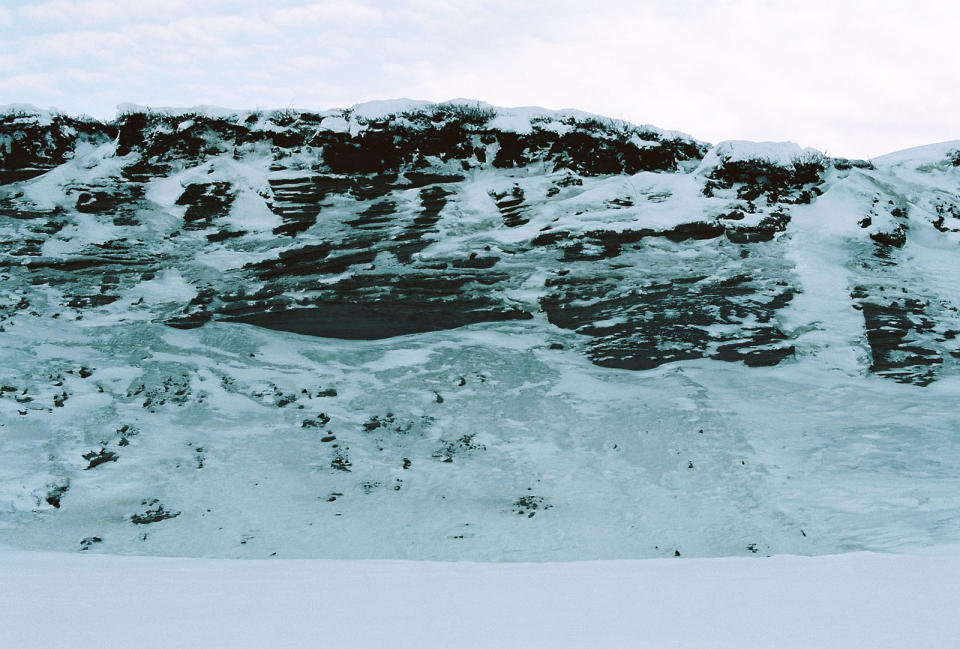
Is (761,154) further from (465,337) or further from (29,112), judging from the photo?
(29,112)

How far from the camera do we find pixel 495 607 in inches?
143

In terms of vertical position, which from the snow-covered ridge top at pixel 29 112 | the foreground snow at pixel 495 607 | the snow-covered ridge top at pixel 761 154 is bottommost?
the foreground snow at pixel 495 607

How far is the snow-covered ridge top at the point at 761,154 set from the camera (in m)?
14.8

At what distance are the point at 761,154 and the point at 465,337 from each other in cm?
860

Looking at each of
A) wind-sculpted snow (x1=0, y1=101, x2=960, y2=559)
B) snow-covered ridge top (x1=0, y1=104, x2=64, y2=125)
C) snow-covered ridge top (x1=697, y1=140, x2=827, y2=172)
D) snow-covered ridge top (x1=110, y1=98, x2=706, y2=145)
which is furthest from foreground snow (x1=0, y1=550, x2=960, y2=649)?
snow-covered ridge top (x1=0, y1=104, x2=64, y2=125)

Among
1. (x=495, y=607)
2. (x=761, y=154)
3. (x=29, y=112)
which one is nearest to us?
(x=495, y=607)

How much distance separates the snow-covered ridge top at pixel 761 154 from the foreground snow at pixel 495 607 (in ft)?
37.3

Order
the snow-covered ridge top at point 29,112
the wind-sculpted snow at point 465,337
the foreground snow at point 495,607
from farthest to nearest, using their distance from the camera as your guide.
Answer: the snow-covered ridge top at point 29,112 → the wind-sculpted snow at point 465,337 → the foreground snow at point 495,607

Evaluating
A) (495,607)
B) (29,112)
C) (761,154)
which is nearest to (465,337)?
(495,607)

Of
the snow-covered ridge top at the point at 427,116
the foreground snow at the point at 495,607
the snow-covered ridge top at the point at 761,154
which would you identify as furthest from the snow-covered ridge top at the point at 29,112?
the snow-covered ridge top at the point at 761,154

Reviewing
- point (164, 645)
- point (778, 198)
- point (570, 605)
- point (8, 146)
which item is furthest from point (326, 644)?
point (8, 146)

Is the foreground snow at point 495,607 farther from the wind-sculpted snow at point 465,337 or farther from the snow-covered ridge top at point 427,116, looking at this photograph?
the snow-covered ridge top at point 427,116

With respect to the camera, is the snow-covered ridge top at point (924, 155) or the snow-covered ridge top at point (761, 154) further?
the snow-covered ridge top at point (924, 155)

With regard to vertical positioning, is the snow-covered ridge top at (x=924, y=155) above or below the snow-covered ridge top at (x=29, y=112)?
below
